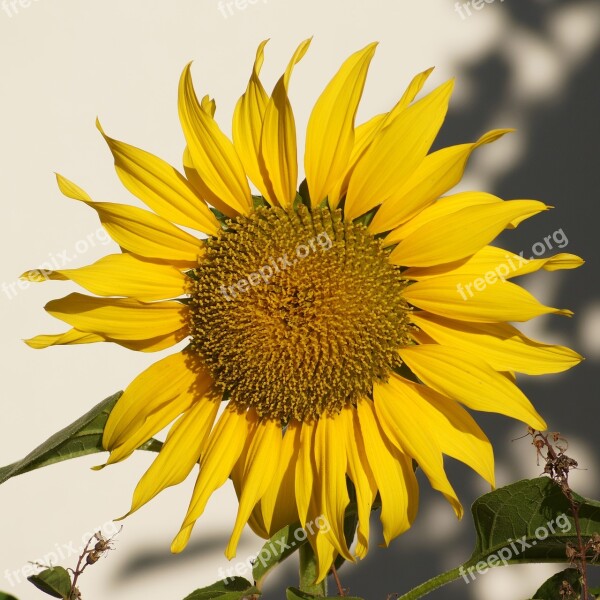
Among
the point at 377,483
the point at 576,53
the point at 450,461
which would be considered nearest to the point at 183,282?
the point at 377,483

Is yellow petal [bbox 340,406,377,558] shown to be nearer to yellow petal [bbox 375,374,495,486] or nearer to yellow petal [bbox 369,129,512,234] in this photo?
yellow petal [bbox 375,374,495,486]

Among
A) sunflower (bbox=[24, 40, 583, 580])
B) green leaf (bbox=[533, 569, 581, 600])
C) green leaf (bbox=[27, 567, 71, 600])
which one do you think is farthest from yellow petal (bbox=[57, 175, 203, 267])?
green leaf (bbox=[533, 569, 581, 600])

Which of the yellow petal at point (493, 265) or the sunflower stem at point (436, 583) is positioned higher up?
the yellow petal at point (493, 265)

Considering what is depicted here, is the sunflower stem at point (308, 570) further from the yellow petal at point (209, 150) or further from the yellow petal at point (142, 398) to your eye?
the yellow petal at point (209, 150)

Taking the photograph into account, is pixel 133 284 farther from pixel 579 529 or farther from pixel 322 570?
pixel 579 529

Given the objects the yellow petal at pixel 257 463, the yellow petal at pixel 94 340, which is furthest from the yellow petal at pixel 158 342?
the yellow petal at pixel 257 463

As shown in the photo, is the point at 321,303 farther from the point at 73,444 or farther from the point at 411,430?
the point at 73,444
